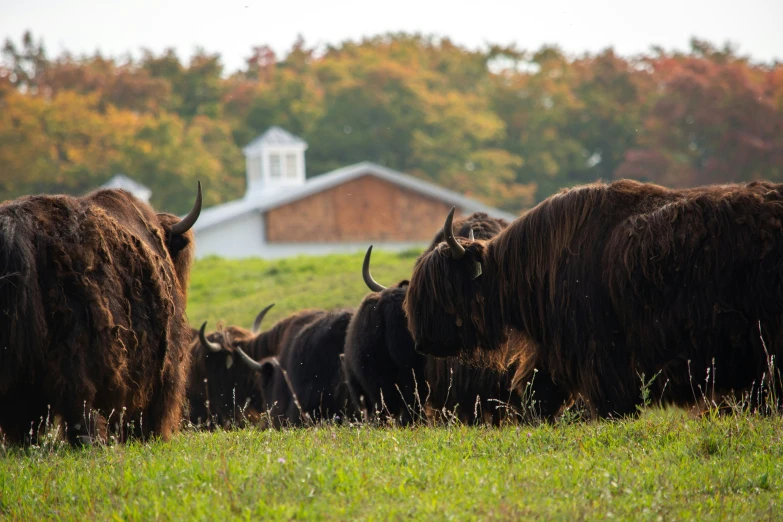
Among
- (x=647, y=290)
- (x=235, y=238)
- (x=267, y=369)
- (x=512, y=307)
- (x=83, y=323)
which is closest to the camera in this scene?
(x=83, y=323)

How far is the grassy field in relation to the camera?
4832mm

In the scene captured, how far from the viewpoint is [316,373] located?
1085 centimetres

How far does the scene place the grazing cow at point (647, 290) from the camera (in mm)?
6809

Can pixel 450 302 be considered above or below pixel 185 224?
below

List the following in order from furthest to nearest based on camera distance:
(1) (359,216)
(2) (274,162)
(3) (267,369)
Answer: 1. (2) (274,162)
2. (1) (359,216)
3. (3) (267,369)

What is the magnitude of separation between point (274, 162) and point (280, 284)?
21218mm

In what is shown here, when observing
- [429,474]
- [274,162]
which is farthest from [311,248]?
[429,474]

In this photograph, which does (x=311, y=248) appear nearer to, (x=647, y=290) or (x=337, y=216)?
(x=337, y=216)

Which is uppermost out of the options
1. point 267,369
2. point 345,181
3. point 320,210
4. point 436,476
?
point 345,181

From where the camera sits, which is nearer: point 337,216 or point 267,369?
point 267,369

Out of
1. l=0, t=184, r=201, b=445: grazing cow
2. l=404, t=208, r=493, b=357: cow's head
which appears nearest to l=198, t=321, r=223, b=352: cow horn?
l=404, t=208, r=493, b=357: cow's head

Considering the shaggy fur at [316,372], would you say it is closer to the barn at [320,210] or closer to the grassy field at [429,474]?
the grassy field at [429,474]

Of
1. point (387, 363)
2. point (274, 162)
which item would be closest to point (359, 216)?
point (274, 162)

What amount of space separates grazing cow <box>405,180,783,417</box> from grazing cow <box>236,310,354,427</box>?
3150 millimetres
